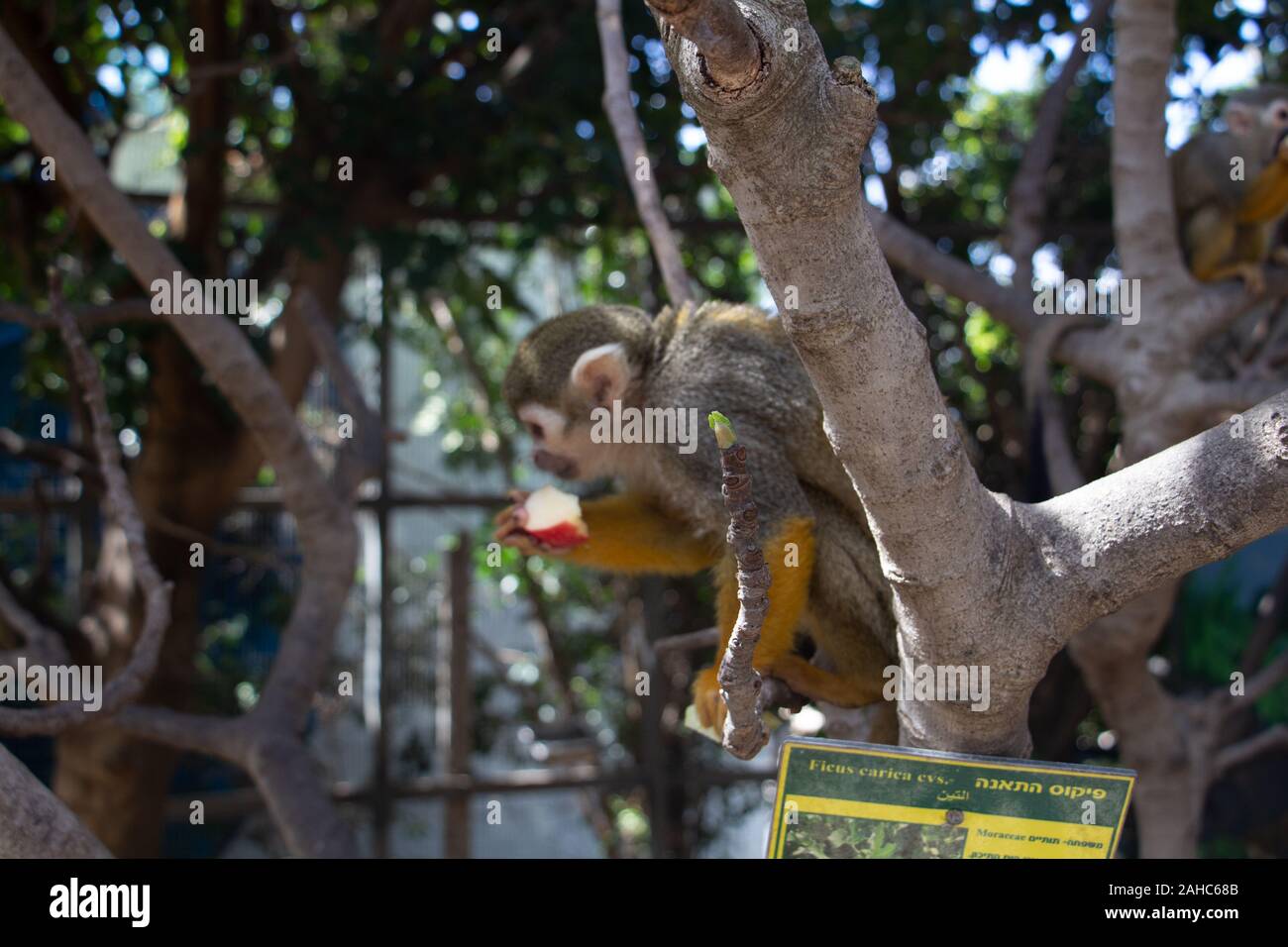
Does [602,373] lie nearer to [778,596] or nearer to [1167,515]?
[778,596]

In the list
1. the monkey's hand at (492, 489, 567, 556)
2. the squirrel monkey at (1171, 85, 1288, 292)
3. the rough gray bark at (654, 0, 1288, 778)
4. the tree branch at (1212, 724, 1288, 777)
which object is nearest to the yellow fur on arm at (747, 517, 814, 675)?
the rough gray bark at (654, 0, 1288, 778)

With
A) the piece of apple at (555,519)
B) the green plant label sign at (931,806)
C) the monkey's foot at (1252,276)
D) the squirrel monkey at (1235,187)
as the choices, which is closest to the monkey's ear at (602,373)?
the piece of apple at (555,519)

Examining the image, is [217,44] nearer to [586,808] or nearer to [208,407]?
[208,407]

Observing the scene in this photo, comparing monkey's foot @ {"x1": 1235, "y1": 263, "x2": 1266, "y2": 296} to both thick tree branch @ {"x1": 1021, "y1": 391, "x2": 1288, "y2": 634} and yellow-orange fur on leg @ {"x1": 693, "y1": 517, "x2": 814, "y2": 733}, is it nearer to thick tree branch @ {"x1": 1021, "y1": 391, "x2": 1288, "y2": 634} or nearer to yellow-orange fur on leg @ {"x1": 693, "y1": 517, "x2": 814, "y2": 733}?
yellow-orange fur on leg @ {"x1": 693, "y1": 517, "x2": 814, "y2": 733}

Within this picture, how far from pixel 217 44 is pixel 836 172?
13.5 feet

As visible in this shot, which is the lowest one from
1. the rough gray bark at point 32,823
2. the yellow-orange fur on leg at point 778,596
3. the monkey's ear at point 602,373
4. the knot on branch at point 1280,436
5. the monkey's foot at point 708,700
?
the rough gray bark at point 32,823

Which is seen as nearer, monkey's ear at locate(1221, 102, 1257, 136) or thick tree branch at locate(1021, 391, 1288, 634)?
thick tree branch at locate(1021, 391, 1288, 634)

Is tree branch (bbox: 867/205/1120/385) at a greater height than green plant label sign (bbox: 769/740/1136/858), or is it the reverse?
tree branch (bbox: 867/205/1120/385)

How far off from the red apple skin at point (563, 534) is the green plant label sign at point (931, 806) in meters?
1.28

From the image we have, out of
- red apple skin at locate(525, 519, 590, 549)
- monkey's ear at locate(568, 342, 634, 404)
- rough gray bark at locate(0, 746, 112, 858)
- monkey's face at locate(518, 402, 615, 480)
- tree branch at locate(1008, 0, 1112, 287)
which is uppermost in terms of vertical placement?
tree branch at locate(1008, 0, 1112, 287)

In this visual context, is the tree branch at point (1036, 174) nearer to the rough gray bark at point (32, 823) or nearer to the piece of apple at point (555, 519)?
the piece of apple at point (555, 519)

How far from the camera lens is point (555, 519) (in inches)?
123

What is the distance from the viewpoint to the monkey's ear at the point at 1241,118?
505 centimetres

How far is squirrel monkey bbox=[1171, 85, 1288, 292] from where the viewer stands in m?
5.04
